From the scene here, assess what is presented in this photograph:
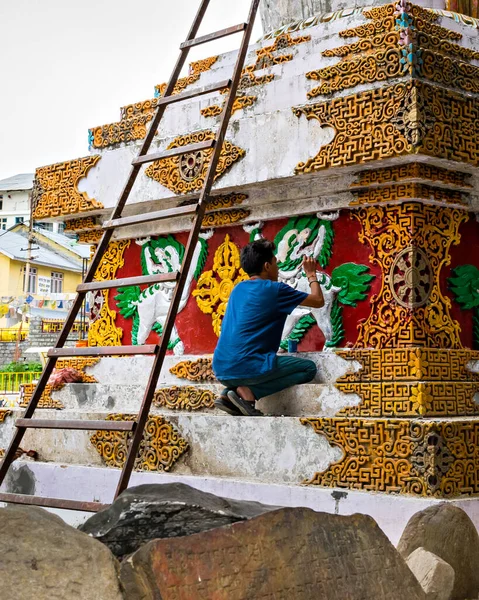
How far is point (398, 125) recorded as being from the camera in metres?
5.01

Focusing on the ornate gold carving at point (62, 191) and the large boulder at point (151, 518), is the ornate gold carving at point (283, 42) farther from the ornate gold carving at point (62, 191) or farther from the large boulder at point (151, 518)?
the large boulder at point (151, 518)

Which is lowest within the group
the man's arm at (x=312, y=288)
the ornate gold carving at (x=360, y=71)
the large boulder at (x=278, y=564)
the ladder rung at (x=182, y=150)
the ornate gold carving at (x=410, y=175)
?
the large boulder at (x=278, y=564)

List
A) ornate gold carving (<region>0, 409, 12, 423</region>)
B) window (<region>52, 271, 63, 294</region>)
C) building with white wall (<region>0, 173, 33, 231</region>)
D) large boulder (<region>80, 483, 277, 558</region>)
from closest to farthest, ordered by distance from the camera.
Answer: large boulder (<region>80, 483, 277, 558</region>) < ornate gold carving (<region>0, 409, 12, 423</region>) < window (<region>52, 271, 63, 294</region>) < building with white wall (<region>0, 173, 33, 231</region>)

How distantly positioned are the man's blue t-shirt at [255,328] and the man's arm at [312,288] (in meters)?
0.04

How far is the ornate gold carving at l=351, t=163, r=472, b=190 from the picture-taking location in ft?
16.9

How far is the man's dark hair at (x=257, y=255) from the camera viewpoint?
17.4 feet

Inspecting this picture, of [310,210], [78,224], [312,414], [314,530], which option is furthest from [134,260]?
[314,530]

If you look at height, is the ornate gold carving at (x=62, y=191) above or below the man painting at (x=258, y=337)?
above

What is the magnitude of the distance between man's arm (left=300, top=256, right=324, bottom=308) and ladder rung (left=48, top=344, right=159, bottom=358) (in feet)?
3.70

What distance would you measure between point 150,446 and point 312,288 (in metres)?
1.42

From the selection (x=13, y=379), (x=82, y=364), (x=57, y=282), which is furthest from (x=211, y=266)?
(x=57, y=282)

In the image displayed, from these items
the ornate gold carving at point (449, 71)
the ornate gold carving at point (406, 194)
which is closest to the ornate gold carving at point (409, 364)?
the ornate gold carving at point (406, 194)

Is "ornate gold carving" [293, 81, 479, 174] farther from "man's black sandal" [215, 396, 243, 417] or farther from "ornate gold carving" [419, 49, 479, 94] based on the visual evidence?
"man's black sandal" [215, 396, 243, 417]

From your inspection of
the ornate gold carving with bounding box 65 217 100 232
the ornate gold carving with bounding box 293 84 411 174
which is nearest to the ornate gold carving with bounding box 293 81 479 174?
the ornate gold carving with bounding box 293 84 411 174
